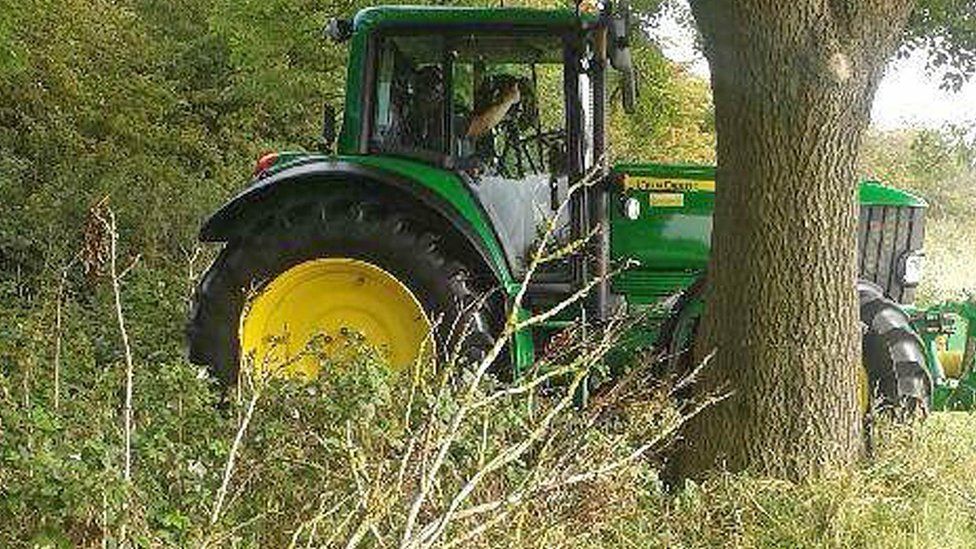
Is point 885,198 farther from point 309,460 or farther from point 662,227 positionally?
point 309,460

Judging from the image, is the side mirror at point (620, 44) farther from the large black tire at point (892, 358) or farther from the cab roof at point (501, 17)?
the large black tire at point (892, 358)

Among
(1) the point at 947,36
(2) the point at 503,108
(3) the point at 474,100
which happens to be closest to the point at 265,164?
(3) the point at 474,100

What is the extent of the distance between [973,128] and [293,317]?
7.43 meters

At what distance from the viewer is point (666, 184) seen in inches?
252

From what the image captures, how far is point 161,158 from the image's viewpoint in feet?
44.0

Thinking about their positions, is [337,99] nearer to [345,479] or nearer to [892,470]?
[892,470]

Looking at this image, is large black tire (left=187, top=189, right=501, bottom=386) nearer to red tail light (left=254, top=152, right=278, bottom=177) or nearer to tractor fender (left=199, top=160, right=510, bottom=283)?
tractor fender (left=199, top=160, right=510, bottom=283)

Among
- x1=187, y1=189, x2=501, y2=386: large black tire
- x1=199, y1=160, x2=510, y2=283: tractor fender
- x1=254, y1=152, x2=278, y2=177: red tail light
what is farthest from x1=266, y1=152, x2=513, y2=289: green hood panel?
x1=254, y1=152, x2=278, y2=177: red tail light

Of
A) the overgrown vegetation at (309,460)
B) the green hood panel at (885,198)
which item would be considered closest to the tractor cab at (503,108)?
the overgrown vegetation at (309,460)

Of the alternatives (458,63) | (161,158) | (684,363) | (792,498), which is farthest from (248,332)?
(161,158)

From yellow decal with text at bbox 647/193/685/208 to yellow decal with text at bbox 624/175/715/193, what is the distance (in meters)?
0.02

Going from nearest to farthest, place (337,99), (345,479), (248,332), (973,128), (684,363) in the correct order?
(345,479) → (684,363) → (248,332) → (973,128) → (337,99)

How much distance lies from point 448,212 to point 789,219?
1.56 m

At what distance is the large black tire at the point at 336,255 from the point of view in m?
5.73
